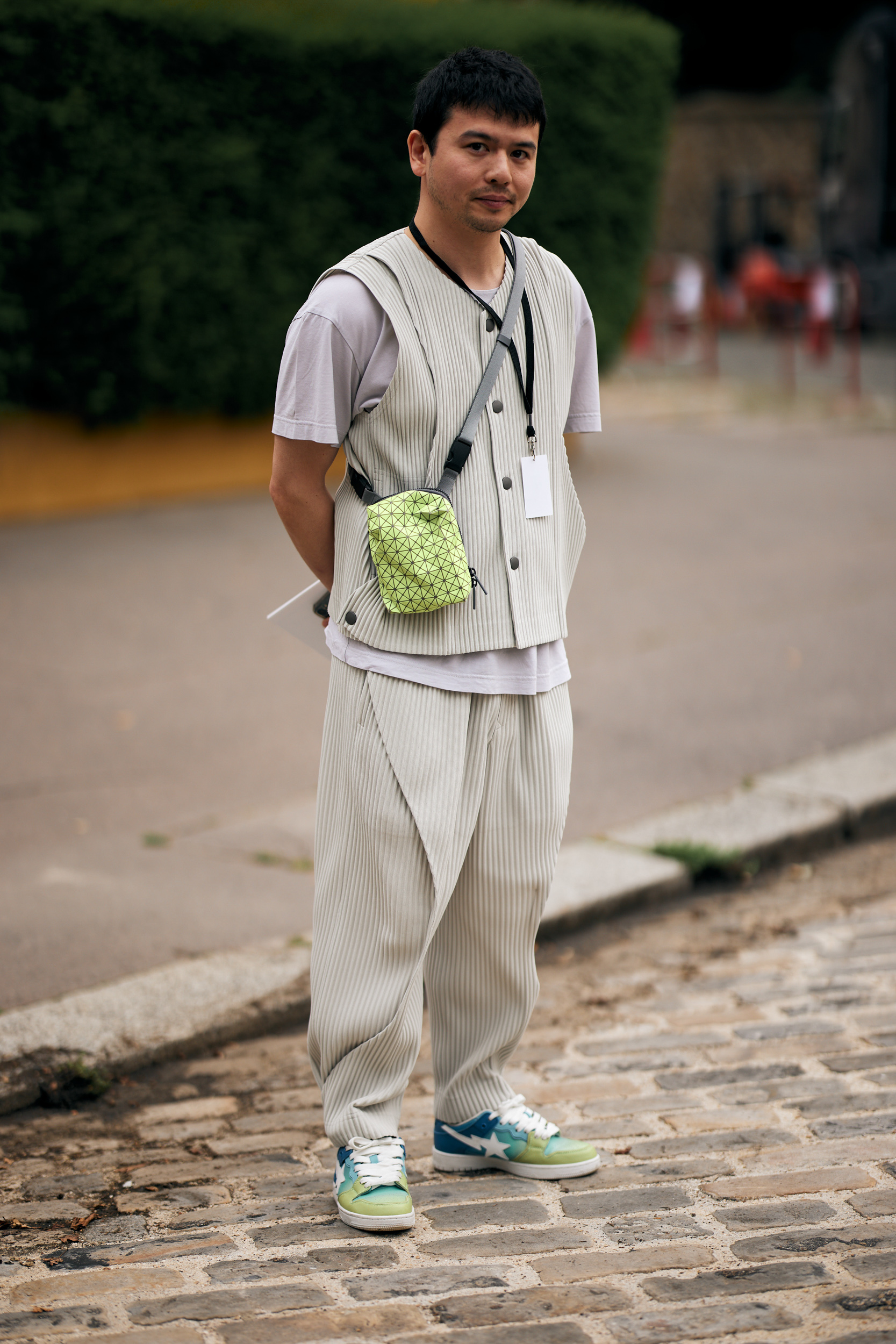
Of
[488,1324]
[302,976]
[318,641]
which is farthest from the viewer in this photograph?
[302,976]

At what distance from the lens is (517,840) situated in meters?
3.02

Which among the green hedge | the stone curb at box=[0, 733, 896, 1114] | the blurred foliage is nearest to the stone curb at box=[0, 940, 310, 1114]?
the stone curb at box=[0, 733, 896, 1114]

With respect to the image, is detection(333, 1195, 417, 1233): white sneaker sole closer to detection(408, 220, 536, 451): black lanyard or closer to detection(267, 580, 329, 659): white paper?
detection(267, 580, 329, 659): white paper

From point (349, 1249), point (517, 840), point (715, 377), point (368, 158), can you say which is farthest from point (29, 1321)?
point (715, 377)

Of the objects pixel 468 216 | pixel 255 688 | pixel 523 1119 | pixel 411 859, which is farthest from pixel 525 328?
pixel 255 688

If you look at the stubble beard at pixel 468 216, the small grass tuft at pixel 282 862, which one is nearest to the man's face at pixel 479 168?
the stubble beard at pixel 468 216

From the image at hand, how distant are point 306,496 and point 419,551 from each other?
29cm

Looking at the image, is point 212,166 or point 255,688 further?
A: point 212,166

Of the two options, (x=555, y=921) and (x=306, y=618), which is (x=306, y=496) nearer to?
(x=306, y=618)

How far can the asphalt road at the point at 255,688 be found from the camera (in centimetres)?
480

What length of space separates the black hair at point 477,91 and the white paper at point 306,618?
2.97ft

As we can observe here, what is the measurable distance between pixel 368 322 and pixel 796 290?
16.7m

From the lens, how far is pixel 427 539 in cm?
278

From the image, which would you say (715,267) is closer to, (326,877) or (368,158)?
(368,158)
